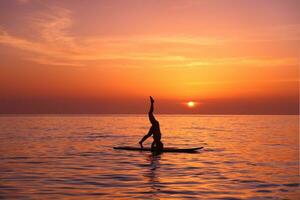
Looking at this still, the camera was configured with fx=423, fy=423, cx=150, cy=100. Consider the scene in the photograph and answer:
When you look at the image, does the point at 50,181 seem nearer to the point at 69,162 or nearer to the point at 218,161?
the point at 69,162

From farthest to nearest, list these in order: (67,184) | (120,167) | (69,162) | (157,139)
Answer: (157,139) < (69,162) < (120,167) < (67,184)

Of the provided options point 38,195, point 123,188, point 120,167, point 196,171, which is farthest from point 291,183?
point 38,195

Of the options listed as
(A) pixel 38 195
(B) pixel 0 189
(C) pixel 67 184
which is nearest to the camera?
(A) pixel 38 195

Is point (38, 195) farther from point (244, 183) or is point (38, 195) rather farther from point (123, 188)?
point (244, 183)

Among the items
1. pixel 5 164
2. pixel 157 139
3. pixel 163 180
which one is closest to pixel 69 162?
pixel 5 164

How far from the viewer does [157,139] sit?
25578mm

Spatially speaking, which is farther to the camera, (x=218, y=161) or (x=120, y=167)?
(x=218, y=161)

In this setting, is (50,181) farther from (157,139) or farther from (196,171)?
(157,139)

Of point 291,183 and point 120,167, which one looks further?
point 120,167

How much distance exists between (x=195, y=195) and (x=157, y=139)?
12.8 metres

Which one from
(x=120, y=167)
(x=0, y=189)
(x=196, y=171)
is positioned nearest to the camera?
(x=0, y=189)

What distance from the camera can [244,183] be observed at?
15.3 m

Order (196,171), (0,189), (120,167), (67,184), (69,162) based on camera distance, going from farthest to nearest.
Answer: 1. (69,162)
2. (120,167)
3. (196,171)
4. (67,184)
5. (0,189)

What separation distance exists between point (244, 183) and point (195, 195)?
126 inches
